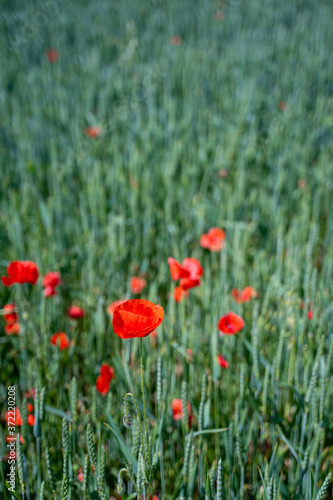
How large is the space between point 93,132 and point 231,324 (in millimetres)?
1878

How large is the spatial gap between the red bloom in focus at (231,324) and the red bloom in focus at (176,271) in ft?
0.46

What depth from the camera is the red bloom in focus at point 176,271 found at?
952 mm

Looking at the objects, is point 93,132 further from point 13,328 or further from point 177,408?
point 177,408

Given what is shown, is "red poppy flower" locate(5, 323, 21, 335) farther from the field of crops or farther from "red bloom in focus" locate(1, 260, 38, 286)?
"red bloom in focus" locate(1, 260, 38, 286)

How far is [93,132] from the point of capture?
2525mm

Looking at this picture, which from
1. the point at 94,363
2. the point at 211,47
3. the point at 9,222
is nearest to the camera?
the point at 94,363

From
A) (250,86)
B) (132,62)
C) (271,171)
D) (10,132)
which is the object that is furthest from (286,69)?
(10,132)

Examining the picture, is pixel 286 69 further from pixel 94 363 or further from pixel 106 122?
pixel 94 363

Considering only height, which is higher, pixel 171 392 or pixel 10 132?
pixel 10 132

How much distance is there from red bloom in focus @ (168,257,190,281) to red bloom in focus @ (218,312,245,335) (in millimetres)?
141

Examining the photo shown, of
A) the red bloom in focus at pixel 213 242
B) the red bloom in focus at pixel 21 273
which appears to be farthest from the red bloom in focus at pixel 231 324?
the red bloom in focus at pixel 213 242

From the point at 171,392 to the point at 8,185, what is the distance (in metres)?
1.69

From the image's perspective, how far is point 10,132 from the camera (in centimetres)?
273

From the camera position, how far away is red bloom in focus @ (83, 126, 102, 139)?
8.28 ft
